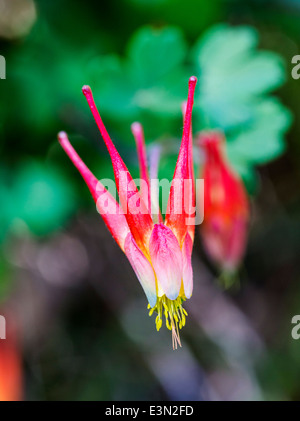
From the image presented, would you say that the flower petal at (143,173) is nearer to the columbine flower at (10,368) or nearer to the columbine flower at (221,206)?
the columbine flower at (221,206)

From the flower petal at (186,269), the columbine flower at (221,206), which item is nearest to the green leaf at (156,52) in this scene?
the columbine flower at (221,206)

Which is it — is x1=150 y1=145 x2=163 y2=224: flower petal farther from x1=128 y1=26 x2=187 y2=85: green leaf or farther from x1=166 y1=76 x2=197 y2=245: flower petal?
x1=128 y1=26 x2=187 y2=85: green leaf

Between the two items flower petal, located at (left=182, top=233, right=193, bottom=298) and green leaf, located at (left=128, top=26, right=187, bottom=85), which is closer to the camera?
flower petal, located at (left=182, top=233, right=193, bottom=298)

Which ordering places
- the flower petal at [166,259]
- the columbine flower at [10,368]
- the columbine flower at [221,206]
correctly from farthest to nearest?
1. the columbine flower at [10,368]
2. the columbine flower at [221,206]
3. the flower petal at [166,259]

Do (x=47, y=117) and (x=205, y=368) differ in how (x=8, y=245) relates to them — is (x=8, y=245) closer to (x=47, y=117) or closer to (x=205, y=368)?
(x=47, y=117)

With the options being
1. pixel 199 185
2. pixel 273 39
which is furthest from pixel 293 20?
pixel 199 185

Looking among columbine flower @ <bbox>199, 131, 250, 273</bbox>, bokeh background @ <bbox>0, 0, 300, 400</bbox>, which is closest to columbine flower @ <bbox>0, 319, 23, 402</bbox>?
bokeh background @ <bbox>0, 0, 300, 400</bbox>

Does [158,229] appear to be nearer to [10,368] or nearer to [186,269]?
[186,269]
